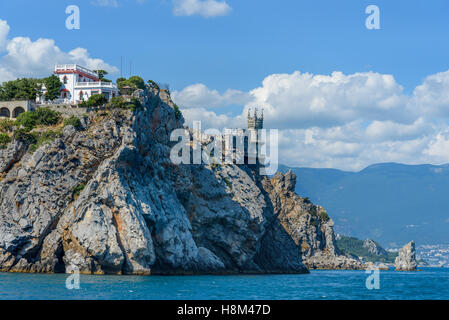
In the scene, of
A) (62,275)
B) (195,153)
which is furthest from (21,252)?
(195,153)

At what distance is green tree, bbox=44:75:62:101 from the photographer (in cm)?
8706

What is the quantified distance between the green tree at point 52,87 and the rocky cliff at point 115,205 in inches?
590

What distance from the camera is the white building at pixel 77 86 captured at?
86250 millimetres

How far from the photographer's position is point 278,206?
13125 cm

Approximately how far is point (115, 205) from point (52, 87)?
98.4ft

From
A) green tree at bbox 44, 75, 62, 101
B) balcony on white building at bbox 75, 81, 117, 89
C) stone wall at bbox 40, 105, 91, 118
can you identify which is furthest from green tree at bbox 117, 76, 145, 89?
stone wall at bbox 40, 105, 91, 118

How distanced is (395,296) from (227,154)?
4811cm

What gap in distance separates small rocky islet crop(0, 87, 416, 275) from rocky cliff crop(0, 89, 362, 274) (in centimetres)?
12

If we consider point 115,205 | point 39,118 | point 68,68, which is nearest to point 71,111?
point 39,118

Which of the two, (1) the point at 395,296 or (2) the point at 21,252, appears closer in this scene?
(1) the point at 395,296

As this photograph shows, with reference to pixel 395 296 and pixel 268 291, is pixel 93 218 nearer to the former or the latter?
pixel 268 291
